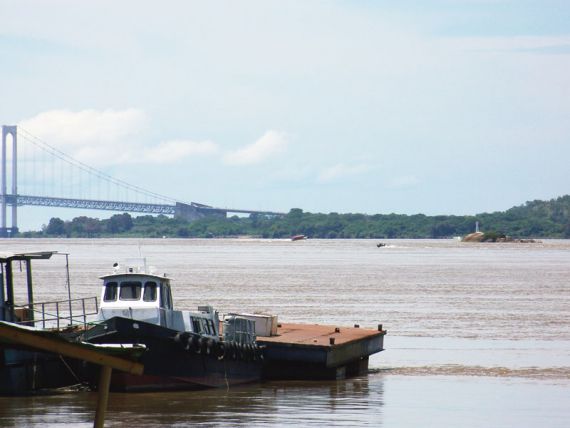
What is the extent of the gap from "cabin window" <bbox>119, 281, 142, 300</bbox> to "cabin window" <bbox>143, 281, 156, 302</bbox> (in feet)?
0.45

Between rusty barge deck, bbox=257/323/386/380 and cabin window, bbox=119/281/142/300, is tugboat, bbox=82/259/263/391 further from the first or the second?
rusty barge deck, bbox=257/323/386/380

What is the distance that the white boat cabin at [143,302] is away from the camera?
1121 inches

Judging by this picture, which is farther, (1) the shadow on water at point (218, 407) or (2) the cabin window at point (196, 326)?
(2) the cabin window at point (196, 326)

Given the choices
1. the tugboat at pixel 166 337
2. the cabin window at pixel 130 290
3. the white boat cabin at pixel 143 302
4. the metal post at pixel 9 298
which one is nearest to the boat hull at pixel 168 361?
the tugboat at pixel 166 337

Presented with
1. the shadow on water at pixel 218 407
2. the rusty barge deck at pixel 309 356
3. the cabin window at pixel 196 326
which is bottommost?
the shadow on water at pixel 218 407

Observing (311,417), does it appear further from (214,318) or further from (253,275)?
(253,275)

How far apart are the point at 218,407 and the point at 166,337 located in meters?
1.89

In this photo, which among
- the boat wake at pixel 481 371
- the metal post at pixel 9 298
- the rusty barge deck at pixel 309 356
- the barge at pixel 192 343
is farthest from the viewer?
the boat wake at pixel 481 371

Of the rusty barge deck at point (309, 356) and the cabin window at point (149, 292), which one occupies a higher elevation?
the cabin window at point (149, 292)

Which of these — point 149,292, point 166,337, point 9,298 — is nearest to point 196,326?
A: point 149,292

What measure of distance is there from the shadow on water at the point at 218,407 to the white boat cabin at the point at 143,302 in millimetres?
1578

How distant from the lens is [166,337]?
2705 centimetres

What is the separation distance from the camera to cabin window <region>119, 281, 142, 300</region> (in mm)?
28781

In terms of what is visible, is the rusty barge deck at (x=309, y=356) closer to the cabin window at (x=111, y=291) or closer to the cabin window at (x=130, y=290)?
the cabin window at (x=130, y=290)
